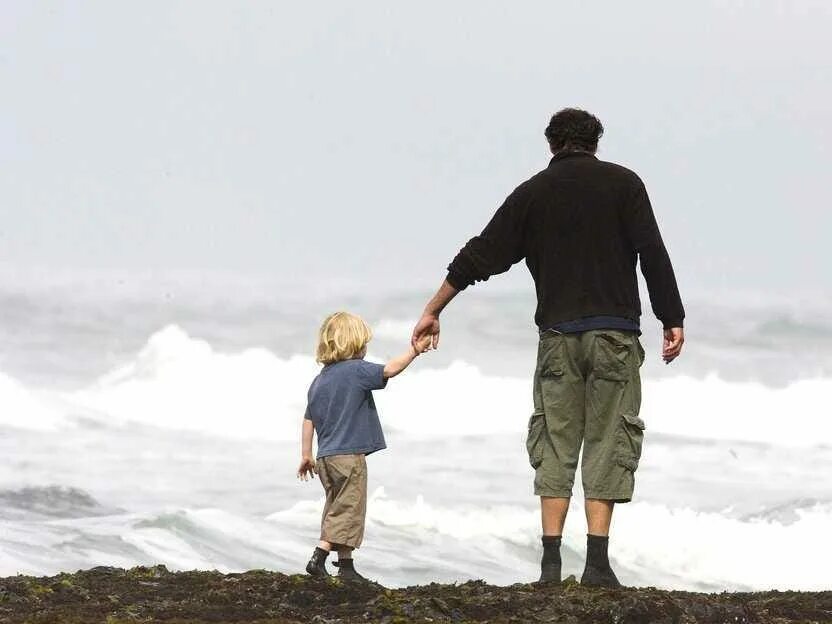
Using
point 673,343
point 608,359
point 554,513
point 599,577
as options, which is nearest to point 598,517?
point 554,513

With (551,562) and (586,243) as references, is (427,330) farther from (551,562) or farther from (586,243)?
(551,562)

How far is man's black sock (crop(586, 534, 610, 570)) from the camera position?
10141 millimetres

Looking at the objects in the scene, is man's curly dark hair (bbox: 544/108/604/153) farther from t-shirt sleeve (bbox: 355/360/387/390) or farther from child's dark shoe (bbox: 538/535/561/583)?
child's dark shoe (bbox: 538/535/561/583)

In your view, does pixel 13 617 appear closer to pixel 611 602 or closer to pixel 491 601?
pixel 491 601

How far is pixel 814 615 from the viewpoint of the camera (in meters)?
9.84

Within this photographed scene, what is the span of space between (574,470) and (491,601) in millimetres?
1140

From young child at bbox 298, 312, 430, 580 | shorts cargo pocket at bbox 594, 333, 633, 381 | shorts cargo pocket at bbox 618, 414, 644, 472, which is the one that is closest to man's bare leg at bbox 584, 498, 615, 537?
shorts cargo pocket at bbox 618, 414, 644, 472

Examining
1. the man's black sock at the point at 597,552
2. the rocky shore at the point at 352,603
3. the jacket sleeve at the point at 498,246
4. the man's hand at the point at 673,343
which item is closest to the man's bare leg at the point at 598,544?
the man's black sock at the point at 597,552

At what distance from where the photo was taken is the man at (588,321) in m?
10.2

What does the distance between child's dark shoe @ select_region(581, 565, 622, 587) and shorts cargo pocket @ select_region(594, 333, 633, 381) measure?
1215 millimetres

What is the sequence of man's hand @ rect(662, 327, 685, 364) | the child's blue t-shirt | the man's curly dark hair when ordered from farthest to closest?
the child's blue t-shirt → the man's curly dark hair → man's hand @ rect(662, 327, 685, 364)

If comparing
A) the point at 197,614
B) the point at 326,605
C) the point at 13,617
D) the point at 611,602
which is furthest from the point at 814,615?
the point at 13,617

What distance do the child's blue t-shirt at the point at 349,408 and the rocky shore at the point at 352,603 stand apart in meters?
1.13

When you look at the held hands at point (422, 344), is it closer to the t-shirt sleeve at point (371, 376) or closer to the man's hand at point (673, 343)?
the t-shirt sleeve at point (371, 376)
